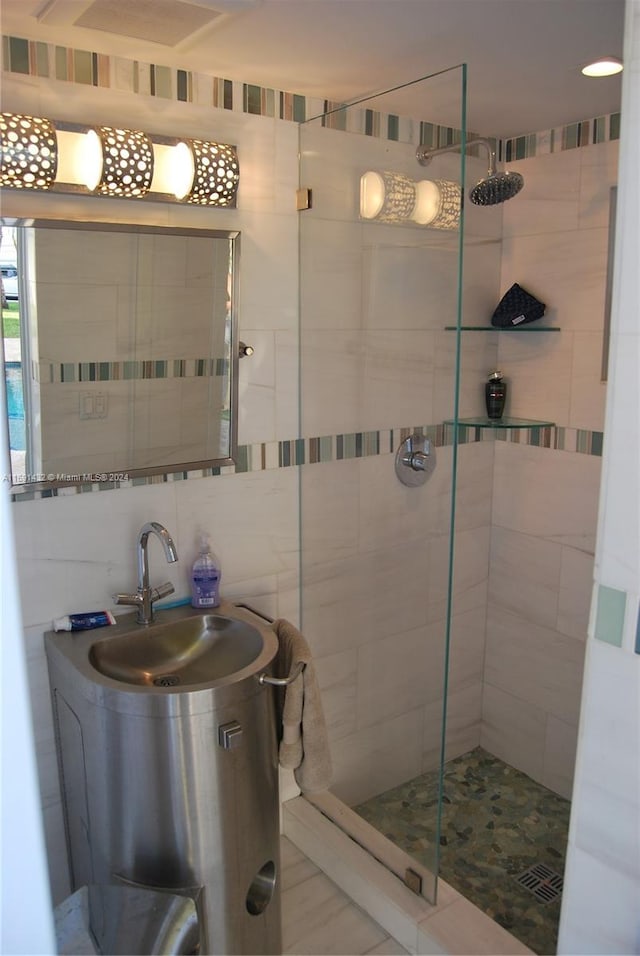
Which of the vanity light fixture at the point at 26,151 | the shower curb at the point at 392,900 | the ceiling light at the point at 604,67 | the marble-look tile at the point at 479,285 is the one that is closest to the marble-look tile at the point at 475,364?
the marble-look tile at the point at 479,285

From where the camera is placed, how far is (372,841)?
2414mm

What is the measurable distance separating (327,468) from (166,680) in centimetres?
83

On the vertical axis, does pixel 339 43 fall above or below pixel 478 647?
above

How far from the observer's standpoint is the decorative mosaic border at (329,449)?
2.15 metres

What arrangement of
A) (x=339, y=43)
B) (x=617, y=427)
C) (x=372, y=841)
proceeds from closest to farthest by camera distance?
(x=617, y=427) → (x=339, y=43) → (x=372, y=841)

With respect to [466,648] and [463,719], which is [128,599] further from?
[463,719]

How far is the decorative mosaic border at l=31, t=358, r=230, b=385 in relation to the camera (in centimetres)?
189

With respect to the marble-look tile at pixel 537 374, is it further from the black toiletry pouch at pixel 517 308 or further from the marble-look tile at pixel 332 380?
the marble-look tile at pixel 332 380

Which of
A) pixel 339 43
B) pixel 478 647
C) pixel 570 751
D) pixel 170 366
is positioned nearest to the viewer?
pixel 339 43

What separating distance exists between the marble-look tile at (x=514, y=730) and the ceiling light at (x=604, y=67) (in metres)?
2.14

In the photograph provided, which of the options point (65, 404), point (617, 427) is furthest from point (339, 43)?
point (617, 427)

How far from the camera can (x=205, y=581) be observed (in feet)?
7.28

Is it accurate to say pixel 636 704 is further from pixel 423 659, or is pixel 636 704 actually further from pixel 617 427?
pixel 423 659

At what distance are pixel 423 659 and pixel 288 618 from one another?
46 cm
